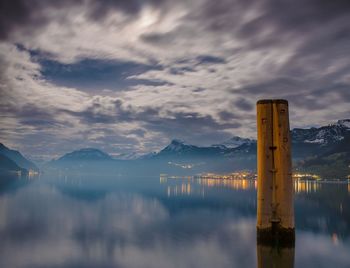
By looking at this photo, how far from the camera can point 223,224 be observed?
5006cm

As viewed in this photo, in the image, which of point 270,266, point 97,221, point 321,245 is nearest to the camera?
point 270,266

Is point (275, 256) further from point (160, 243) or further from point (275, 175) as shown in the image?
point (160, 243)

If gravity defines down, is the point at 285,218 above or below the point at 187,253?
above

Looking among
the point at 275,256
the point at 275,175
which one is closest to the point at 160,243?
the point at 275,256

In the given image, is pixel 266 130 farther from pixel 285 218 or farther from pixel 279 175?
pixel 285 218

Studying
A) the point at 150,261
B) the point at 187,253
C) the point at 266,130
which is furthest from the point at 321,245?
the point at 266,130

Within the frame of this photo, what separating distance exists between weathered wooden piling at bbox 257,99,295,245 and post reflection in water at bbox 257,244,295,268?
2.70 feet

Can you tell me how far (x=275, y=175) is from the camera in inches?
551

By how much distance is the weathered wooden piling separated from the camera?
1400cm

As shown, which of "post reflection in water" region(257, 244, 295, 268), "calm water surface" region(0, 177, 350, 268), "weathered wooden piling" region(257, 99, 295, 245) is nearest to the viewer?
"weathered wooden piling" region(257, 99, 295, 245)

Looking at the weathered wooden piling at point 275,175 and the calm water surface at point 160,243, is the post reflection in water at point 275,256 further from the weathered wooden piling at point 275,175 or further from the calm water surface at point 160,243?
the weathered wooden piling at point 275,175

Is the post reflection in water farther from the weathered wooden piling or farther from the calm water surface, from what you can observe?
the weathered wooden piling

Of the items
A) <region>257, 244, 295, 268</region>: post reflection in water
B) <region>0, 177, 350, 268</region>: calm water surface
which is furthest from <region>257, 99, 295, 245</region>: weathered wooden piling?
<region>0, 177, 350, 268</region>: calm water surface

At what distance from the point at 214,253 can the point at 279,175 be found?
693 inches
